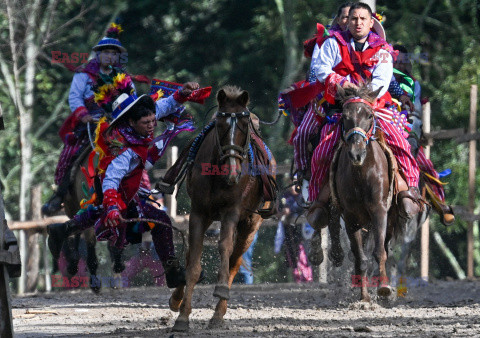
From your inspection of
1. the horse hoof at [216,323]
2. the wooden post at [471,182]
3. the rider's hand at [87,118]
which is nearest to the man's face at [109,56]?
the rider's hand at [87,118]

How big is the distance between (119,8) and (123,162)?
16.7 meters

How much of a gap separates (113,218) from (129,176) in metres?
0.59

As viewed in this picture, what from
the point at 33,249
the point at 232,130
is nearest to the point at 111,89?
the point at 232,130

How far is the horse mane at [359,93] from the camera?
10258mm

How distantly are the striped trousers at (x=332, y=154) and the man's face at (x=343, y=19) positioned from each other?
1.20 m

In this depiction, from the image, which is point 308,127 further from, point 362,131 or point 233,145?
point 233,145

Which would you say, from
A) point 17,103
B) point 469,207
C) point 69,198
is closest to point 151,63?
point 17,103

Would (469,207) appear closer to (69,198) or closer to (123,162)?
(69,198)

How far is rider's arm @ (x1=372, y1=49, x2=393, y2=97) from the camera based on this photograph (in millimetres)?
11156

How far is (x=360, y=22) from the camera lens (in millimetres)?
11258

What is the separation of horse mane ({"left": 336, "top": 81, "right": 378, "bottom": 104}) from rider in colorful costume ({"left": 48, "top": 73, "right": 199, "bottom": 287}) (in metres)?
1.57

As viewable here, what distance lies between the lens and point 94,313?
36.7ft

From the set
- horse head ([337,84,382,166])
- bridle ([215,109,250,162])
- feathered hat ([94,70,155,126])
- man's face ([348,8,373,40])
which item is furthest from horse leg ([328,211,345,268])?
bridle ([215,109,250,162])

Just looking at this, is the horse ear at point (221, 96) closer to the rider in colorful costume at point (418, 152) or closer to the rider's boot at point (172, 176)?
the rider's boot at point (172, 176)
